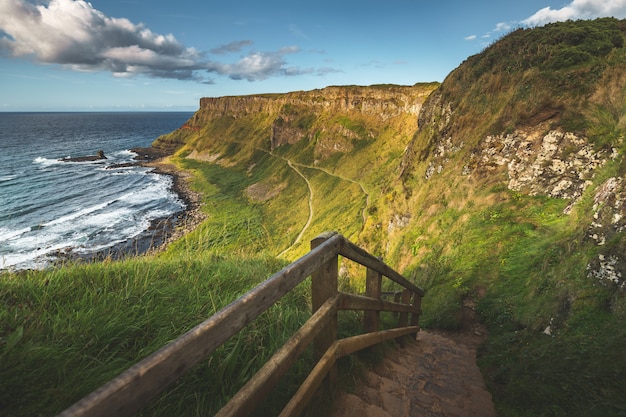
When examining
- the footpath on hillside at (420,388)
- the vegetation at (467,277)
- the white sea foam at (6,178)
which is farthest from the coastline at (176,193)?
the white sea foam at (6,178)

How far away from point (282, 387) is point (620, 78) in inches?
639

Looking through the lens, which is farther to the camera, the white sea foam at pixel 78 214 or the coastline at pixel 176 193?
the coastline at pixel 176 193

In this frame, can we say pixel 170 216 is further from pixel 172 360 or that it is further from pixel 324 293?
pixel 172 360

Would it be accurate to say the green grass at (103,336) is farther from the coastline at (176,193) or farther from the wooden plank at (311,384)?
the coastline at (176,193)

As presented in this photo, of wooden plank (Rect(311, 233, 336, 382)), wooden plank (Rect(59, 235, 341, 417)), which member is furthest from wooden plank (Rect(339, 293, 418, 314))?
wooden plank (Rect(59, 235, 341, 417))

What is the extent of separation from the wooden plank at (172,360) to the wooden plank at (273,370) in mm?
388

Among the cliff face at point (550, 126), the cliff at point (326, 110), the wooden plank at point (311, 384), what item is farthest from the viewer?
the cliff at point (326, 110)

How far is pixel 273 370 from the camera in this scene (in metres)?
1.98

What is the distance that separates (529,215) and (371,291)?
9612 millimetres

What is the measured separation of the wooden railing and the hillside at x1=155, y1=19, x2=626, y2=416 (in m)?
2.56

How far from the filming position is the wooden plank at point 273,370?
1713 mm

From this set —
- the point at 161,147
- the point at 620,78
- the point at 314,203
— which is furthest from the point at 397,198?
the point at 161,147

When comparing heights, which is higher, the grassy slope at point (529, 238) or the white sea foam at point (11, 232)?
the grassy slope at point (529, 238)

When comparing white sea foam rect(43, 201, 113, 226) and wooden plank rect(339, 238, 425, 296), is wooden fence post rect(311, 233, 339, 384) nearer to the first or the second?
wooden plank rect(339, 238, 425, 296)
